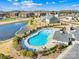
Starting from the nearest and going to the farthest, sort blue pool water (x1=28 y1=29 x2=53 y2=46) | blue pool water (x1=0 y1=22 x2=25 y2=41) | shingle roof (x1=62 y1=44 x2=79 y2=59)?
shingle roof (x1=62 y1=44 x2=79 y2=59), blue pool water (x1=28 y1=29 x2=53 y2=46), blue pool water (x1=0 y1=22 x2=25 y2=41)

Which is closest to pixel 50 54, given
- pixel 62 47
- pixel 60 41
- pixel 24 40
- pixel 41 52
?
pixel 41 52

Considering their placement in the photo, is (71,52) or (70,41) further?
(70,41)

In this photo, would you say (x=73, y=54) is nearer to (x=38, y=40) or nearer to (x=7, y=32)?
(x=38, y=40)

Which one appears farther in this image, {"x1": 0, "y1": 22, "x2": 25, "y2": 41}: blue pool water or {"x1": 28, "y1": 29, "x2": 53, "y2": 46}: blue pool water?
{"x1": 0, "y1": 22, "x2": 25, "y2": 41}: blue pool water

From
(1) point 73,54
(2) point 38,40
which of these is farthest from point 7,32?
(1) point 73,54

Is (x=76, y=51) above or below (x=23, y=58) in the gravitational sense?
above

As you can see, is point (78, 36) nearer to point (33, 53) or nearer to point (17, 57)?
point (33, 53)

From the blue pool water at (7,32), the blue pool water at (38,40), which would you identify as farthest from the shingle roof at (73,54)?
the blue pool water at (7,32)

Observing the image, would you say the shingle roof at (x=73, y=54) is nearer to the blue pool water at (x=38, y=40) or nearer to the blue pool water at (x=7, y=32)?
the blue pool water at (x=38, y=40)

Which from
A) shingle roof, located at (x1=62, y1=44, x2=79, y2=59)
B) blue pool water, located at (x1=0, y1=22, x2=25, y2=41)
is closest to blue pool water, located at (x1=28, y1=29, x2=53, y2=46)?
blue pool water, located at (x1=0, y1=22, x2=25, y2=41)

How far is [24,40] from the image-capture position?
3259 centimetres

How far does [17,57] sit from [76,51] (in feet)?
25.4

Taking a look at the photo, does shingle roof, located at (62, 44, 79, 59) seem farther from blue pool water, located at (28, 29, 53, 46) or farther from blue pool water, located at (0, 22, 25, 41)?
blue pool water, located at (0, 22, 25, 41)

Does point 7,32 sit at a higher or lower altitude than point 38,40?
lower
